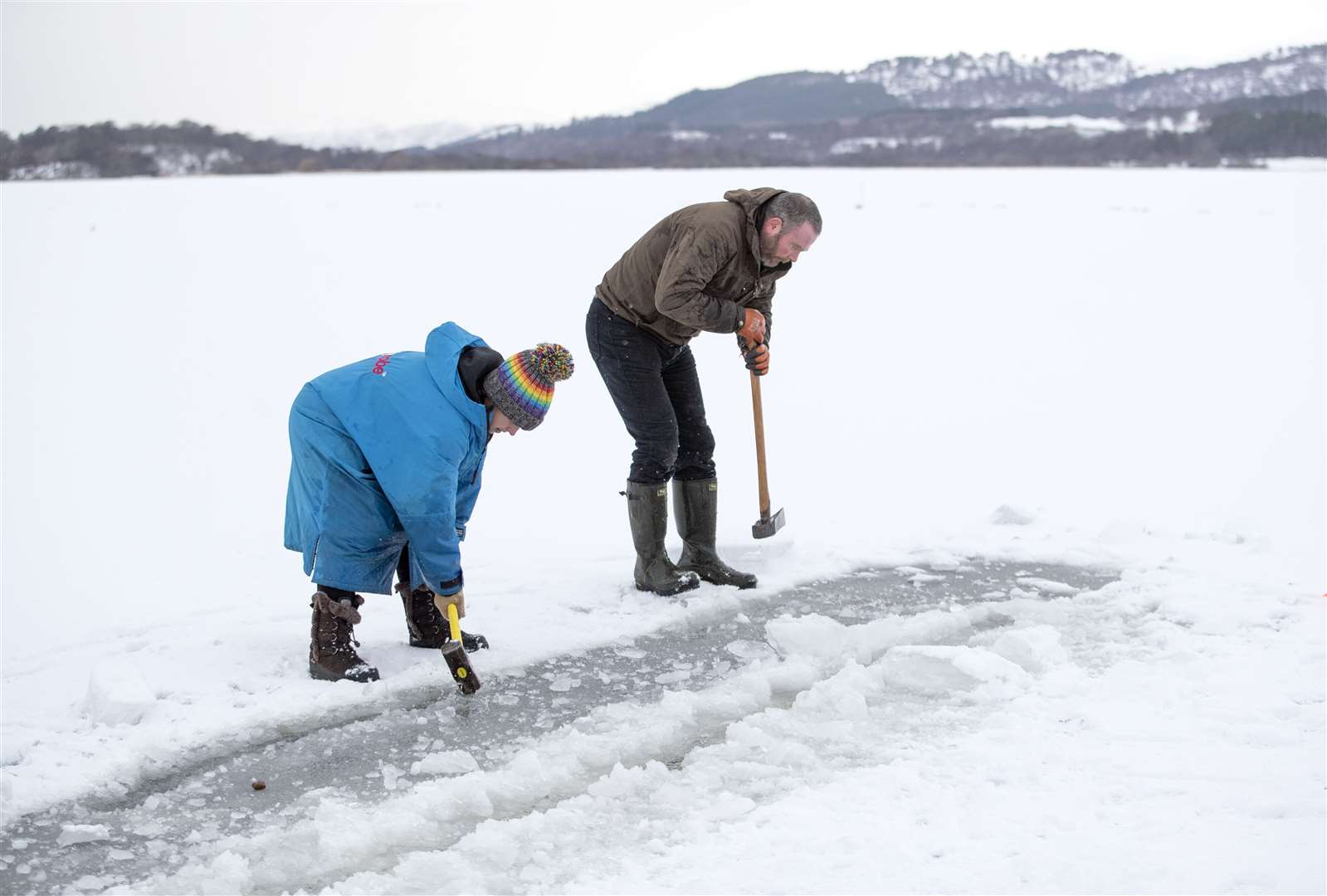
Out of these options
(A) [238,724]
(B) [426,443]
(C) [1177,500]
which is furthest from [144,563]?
(C) [1177,500]

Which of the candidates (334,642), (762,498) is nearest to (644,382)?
(762,498)

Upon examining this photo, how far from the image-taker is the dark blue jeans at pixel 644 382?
4469 millimetres

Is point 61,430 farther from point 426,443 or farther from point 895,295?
point 895,295

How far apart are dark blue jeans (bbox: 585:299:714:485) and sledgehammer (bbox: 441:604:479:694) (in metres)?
1.22

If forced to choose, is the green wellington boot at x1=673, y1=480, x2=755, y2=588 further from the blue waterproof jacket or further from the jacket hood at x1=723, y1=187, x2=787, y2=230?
the blue waterproof jacket

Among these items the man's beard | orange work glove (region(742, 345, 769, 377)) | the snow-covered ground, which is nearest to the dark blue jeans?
orange work glove (region(742, 345, 769, 377))

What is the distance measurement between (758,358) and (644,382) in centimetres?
47

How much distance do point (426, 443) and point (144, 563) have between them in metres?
2.71

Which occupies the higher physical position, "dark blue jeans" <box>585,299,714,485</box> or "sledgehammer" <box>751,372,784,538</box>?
"dark blue jeans" <box>585,299,714,485</box>

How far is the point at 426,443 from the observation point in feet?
11.4

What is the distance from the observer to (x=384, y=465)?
11.5 ft

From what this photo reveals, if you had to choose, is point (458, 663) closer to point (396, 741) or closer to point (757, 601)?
point (396, 741)

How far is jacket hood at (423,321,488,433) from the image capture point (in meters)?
3.54

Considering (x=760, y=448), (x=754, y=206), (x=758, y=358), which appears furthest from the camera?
(x=760, y=448)
